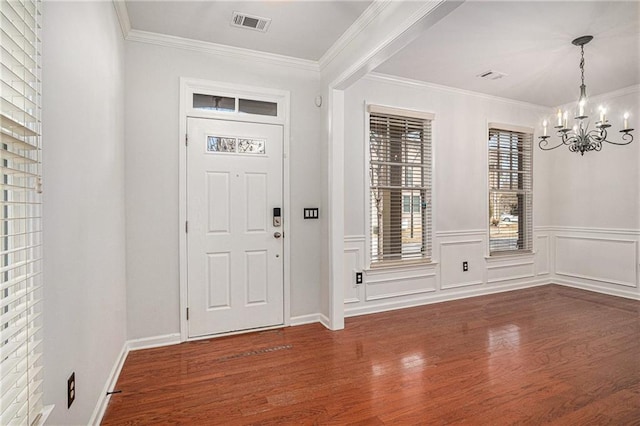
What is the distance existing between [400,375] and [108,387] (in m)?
2.05

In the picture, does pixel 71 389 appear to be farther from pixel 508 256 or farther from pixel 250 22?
pixel 508 256

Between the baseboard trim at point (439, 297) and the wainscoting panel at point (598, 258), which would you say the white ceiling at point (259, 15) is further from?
the wainscoting panel at point (598, 258)

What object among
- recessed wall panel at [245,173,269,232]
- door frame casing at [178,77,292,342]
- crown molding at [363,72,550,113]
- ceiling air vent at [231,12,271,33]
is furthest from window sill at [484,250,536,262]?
ceiling air vent at [231,12,271,33]

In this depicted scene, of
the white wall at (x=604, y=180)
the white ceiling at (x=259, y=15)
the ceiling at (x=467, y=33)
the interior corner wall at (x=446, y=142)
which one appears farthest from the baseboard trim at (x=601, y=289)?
the white ceiling at (x=259, y=15)

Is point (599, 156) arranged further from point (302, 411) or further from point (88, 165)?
point (88, 165)

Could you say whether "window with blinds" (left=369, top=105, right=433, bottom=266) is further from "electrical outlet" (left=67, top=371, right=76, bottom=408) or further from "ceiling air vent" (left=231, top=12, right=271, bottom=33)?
"electrical outlet" (left=67, top=371, right=76, bottom=408)

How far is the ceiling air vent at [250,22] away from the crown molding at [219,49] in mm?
416

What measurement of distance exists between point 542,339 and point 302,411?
8.20 feet

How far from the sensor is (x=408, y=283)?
13.9 feet

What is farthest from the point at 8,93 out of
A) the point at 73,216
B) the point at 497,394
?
the point at 497,394

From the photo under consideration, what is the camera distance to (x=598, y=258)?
4.92m

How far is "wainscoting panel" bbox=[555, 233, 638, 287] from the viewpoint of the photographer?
4.59 metres

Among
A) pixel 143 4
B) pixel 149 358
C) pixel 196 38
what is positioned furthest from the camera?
pixel 196 38

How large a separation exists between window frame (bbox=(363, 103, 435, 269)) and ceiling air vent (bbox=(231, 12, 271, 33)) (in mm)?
1540
